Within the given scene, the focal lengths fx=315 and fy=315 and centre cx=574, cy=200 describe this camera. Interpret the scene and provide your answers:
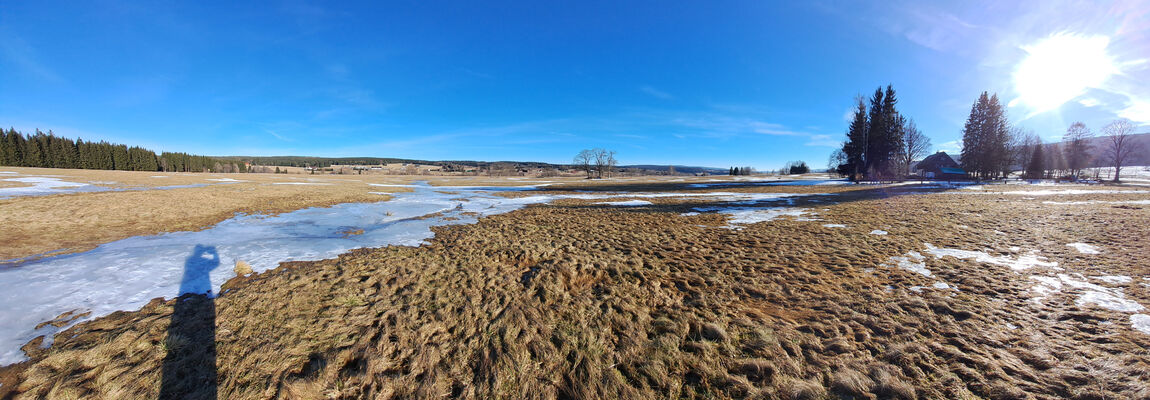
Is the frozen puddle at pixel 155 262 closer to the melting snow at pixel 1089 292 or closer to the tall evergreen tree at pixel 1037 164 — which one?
the melting snow at pixel 1089 292

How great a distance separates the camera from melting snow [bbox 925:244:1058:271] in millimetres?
6121

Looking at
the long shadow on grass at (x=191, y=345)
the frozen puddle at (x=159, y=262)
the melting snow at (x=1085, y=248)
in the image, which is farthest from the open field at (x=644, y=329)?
the frozen puddle at (x=159, y=262)

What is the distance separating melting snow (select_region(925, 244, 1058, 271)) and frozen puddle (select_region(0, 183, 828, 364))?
4.96m

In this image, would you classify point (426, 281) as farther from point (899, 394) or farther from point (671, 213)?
point (671, 213)

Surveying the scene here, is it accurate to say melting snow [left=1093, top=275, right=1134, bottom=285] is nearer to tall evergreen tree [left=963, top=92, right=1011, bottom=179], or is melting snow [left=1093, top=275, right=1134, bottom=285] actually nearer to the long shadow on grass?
the long shadow on grass

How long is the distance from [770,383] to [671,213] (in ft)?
36.9

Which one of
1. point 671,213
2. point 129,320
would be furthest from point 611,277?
point 671,213

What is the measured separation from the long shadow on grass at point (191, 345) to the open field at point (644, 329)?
1.0 inches

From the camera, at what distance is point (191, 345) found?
3.40 metres

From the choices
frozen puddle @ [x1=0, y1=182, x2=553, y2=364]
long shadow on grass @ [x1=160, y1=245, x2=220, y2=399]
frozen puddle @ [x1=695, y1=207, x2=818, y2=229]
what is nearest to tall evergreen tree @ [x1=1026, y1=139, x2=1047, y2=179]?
frozen puddle @ [x1=695, y1=207, x2=818, y2=229]

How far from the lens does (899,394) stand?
281cm

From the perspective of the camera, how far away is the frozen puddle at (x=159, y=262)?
13.6 ft

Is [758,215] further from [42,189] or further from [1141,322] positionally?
[42,189]

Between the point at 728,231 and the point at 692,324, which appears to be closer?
the point at 692,324
